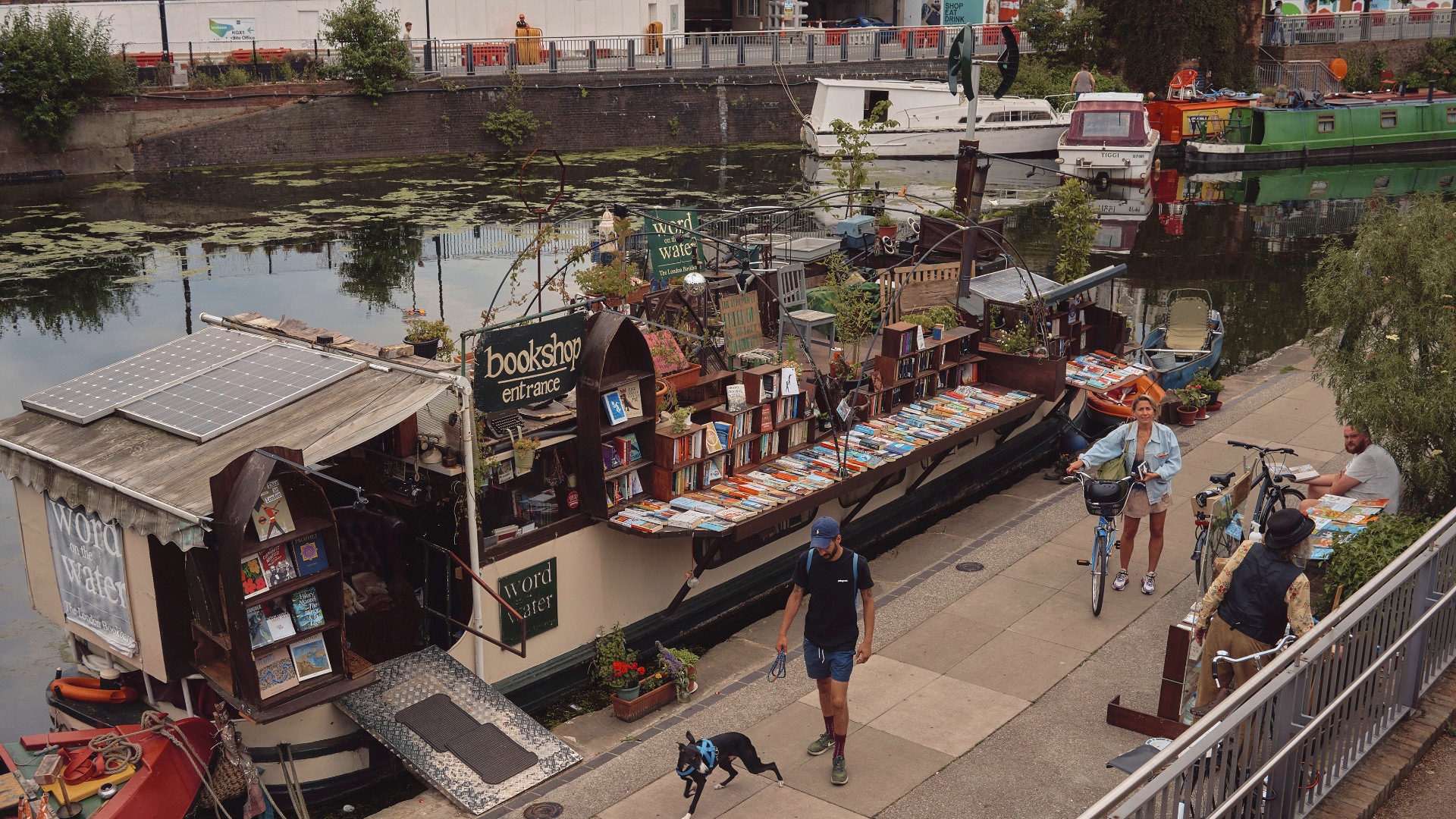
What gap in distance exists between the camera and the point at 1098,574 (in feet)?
36.7

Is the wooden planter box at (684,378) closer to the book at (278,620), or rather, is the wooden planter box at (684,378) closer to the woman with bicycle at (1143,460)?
the woman with bicycle at (1143,460)

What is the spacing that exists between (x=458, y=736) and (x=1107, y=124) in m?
37.3

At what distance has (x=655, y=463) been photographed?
11227 millimetres

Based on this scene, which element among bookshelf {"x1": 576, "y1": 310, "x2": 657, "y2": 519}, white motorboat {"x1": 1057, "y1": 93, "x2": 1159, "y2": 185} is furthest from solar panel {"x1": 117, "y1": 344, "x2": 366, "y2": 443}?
white motorboat {"x1": 1057, "y1": 93, "x2": 1159, "y2": 185}

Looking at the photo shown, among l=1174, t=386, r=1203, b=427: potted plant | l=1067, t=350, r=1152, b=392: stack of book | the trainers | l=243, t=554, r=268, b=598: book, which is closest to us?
l=243, t=554, r=268, b=598: book

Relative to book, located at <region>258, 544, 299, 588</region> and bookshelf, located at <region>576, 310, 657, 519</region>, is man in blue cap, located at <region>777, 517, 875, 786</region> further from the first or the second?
book, located at <region>258, 544, 299, 588</region>

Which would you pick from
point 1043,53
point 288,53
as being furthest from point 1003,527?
point 1043,53

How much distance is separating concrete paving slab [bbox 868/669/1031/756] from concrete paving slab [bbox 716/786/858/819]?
108cm

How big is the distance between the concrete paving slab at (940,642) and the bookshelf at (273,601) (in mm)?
4391

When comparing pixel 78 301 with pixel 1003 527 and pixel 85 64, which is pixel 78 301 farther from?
pixel 1003 527

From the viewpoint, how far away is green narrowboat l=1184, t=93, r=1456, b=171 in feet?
153

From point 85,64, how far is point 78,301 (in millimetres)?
15950

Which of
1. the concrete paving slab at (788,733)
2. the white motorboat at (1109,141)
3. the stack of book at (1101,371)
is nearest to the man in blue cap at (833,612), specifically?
the concrete paving slab at (788,733)

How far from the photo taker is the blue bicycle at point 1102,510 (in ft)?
36.0
